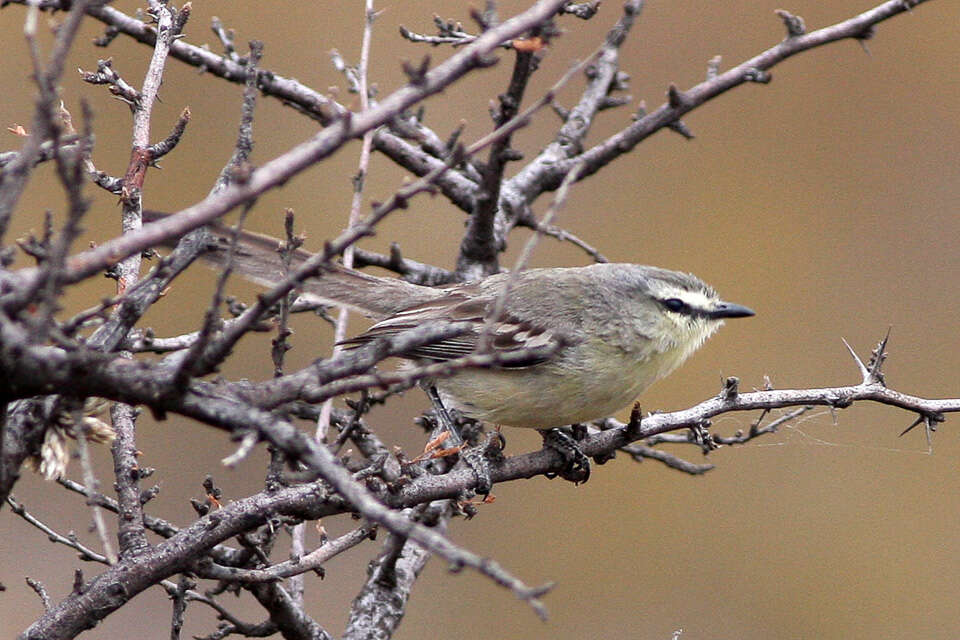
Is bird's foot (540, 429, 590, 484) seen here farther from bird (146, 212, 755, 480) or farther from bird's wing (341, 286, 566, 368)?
bird's wing (341, 286, 566, 368)

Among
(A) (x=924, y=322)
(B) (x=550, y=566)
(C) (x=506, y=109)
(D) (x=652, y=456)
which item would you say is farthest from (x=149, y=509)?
(A) (x=924, y=322)

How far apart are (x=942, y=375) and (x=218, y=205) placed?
7.38 meters

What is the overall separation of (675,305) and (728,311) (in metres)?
0.28

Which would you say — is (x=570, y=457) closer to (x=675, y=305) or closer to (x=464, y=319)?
(x=464, y=319)

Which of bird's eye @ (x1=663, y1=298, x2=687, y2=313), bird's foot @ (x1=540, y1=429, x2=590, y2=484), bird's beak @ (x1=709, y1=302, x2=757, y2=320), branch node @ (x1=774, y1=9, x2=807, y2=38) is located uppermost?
branch node @ (x1=774, y1=9, x2=807, y2=38)

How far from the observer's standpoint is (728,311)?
5352 millimetres

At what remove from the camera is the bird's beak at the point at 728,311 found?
5309 millimetres

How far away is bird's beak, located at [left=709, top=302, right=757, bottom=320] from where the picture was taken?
5309 mm

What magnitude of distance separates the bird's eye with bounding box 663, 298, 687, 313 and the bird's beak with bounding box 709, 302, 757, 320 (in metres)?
0.16

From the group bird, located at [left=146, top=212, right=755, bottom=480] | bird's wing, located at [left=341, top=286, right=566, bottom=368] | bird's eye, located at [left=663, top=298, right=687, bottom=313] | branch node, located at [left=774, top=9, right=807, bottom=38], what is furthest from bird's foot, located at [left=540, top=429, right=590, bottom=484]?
branch node, located at [left=774, top=9, right=807, bottom=38]

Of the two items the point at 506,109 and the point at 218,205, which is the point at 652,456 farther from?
the point at 218,205

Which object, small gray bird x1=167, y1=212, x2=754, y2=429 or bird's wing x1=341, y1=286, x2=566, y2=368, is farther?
bird's wing x1=341, y1=286, x2=566, y2=368

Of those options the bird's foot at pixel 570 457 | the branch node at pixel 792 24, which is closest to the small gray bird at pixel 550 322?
the bird's foot at pixel 570 457

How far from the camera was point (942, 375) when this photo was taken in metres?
8.03
